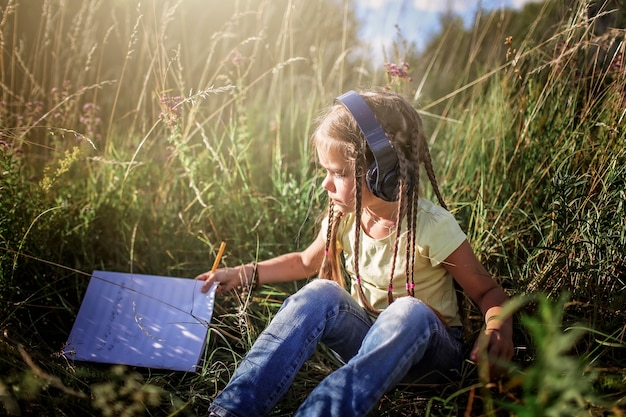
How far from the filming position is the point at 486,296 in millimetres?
1606

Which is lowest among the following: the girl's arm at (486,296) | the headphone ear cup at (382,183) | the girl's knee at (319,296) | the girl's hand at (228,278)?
the girl's hand at (228,278)

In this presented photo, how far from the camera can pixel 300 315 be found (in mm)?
1582

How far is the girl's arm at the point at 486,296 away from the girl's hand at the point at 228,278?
686mm

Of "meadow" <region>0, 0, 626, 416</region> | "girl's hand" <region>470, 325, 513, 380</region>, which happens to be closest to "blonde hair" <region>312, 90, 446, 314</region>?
"girl's hand" <region>470, 325, 513, 380</region>

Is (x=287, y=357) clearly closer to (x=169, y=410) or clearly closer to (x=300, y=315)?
(x=300, y=315)

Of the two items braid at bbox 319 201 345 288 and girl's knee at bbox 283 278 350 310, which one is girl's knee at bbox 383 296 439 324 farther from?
braid at bbox 319 201 345 288

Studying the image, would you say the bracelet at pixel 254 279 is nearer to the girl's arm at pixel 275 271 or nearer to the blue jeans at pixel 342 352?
the girl's arm at pixel 275 271

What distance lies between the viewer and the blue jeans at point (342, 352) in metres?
1.34

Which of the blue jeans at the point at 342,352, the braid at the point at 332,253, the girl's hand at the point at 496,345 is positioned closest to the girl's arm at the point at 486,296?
the girl's hand at the point at 496,345

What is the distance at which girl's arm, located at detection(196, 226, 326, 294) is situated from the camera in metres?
1.99

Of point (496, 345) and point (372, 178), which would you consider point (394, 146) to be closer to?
point (372, 178)

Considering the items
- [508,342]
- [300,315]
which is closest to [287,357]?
[300,315]

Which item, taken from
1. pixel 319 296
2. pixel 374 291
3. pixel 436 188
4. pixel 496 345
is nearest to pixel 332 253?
pixel 374 291

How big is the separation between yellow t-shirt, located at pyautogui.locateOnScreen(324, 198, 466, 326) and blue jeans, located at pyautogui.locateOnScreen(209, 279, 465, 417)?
0.37 feet
